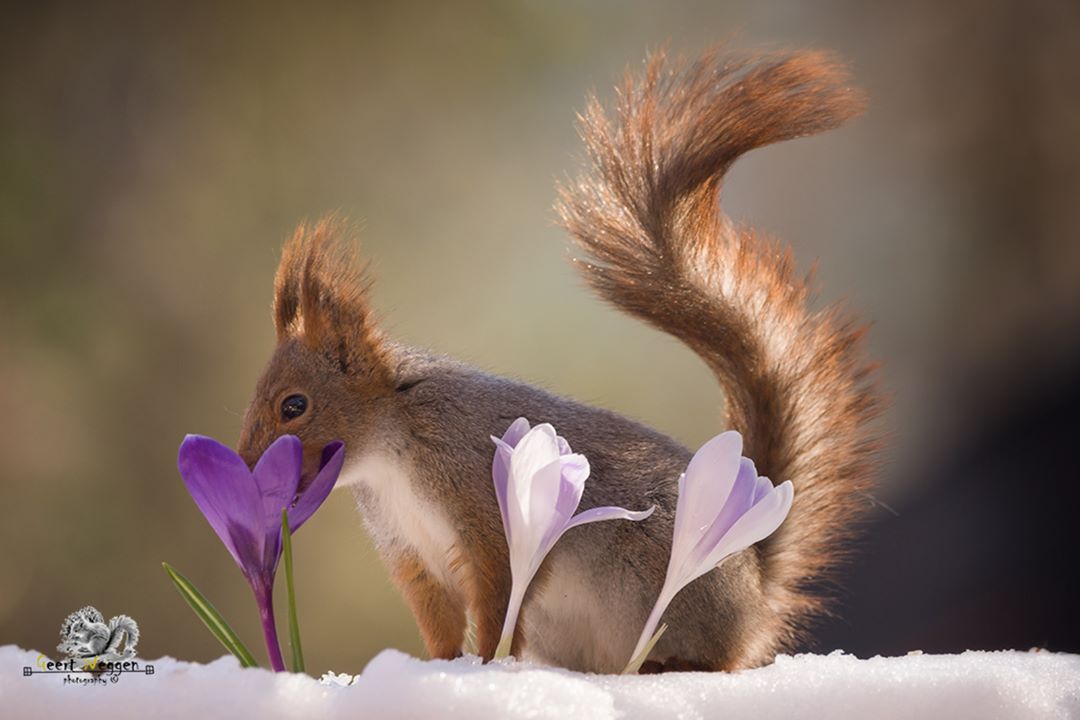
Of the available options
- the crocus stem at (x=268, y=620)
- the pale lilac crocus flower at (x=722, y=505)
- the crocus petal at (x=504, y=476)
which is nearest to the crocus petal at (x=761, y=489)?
the pale lilac crocus flower at (x=722, y=505)

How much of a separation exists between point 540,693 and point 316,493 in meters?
0.13

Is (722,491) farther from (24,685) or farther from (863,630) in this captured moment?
(863,630)

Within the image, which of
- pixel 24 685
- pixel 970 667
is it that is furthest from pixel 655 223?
pixel 24 685

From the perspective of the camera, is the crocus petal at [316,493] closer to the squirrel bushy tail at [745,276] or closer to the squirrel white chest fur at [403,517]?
the squirrel white chest fur at [403,517]

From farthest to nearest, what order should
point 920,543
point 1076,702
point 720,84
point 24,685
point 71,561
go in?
point 920,543 < point 71,561 < point 720,84 < point 1076,702 < point 24,685

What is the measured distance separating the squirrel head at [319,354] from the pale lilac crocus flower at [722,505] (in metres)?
0.19

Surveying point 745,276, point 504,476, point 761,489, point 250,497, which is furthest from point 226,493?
point 745,276

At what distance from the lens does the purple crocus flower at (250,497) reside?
1.38 ft

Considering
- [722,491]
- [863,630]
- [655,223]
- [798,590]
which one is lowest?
[863,630]

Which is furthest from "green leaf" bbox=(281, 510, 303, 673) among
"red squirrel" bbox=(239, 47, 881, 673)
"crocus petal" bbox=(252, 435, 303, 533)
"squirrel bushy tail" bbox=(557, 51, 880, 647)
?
"squirrel bushy tail" bbox=(557, 51, 880, 647)

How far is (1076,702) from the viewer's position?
517mm

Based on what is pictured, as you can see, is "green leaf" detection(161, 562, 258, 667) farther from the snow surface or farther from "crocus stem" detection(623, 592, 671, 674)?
"crocus stem" detection(623, 592, 671, 674)

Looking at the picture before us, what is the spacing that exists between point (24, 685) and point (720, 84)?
1.52ft

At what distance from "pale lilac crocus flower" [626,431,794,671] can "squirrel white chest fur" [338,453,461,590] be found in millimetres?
165
